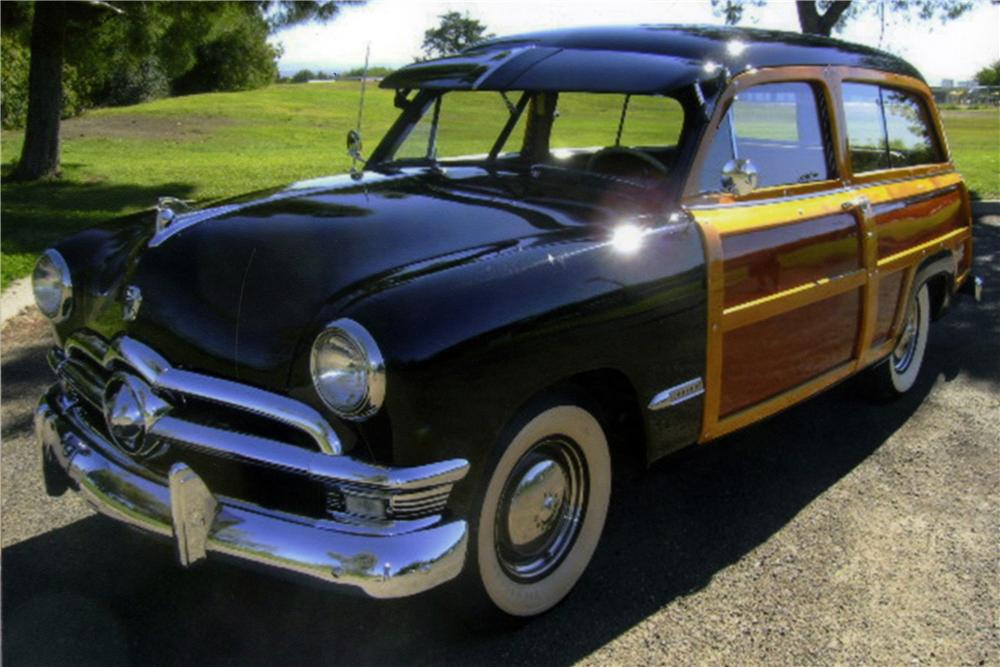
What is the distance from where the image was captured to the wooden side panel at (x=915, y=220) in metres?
4.25

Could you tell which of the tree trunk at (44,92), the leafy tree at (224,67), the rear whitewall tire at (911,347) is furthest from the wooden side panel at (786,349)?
the leafy tree at (224,67)

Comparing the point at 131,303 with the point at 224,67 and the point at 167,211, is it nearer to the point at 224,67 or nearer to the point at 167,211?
the point at 167,211

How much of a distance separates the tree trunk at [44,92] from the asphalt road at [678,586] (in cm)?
909

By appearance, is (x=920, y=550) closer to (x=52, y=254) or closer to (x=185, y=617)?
(x=185, y=617)

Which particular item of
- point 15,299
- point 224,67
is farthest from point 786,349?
point 224,67

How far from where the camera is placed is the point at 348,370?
2.45m

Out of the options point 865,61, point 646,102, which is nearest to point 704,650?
point 646,102

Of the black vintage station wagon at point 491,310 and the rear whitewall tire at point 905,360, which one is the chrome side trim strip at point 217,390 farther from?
the rear whitewall tire at point 905,360

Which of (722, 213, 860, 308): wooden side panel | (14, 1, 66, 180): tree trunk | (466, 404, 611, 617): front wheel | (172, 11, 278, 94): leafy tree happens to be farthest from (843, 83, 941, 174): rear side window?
(172, 11, 278, 94): leafy tree

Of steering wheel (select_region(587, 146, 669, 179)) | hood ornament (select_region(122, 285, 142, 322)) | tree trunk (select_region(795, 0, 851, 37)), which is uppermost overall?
tree trunk (select_region(795, 0, 851, 37))

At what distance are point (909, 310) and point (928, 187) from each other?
0.61 meters

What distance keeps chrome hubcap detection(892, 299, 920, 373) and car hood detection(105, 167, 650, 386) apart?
2.21m

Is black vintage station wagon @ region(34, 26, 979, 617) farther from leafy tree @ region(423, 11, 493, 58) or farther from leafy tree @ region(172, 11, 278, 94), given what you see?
leafy tree @ region(172, 11, 278, 94)

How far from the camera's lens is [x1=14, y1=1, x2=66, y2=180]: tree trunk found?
1184 centimetres
